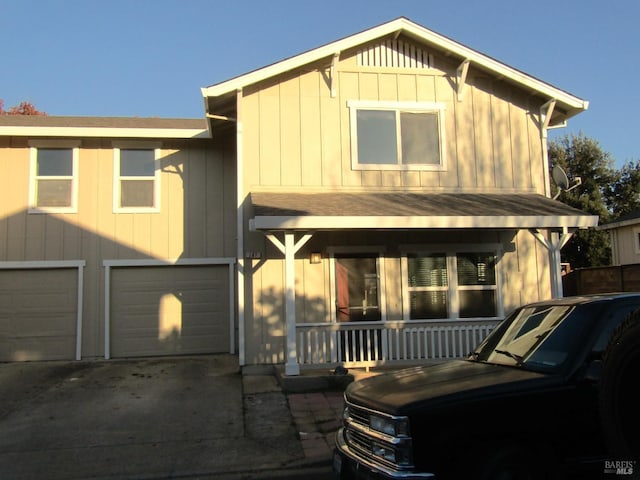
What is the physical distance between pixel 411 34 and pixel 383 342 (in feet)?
19.8

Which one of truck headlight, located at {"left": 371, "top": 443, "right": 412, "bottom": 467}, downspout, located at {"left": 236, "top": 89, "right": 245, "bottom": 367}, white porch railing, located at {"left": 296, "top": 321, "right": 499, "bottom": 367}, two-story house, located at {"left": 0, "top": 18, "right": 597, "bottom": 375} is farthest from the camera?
two-story house, located at {"left": 0, "top": 18, "right": 597, "bottom": 375}

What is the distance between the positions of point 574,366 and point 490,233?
718 centimetres

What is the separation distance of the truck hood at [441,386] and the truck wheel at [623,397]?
456mm

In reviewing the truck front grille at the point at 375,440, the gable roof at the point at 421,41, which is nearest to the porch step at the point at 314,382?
the truck front grille at the point at 375,440

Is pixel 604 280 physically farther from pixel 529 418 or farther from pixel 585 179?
pixel 585 179

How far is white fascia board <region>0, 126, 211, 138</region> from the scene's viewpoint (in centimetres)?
1082

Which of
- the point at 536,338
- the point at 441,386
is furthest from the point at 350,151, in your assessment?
the point at 441,386

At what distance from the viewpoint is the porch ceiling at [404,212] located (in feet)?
27.5

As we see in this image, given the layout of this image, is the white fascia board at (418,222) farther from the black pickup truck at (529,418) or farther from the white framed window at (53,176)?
the white framed window at (53,176)

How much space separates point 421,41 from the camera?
34.5 ft

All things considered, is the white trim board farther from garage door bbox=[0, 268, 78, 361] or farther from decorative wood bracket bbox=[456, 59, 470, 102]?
decorative wood bracket bbox=[456, 59, 470, 102]

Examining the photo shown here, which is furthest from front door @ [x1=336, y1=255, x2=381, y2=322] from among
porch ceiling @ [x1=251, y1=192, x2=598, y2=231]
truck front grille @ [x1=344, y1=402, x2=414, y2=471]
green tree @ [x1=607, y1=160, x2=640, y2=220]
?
green tree @ [x1=607, y1=160, x2=640, y2=220]

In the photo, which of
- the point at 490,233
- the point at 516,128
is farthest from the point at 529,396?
the point at 516,128

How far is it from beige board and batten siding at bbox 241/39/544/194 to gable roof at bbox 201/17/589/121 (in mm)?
368
